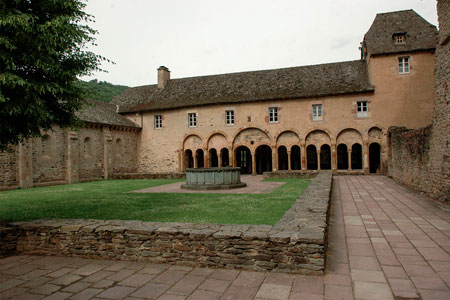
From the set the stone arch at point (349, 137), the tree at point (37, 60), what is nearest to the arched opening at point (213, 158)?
the stone arch at point (349, 137)

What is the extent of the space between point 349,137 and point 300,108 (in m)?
4.44

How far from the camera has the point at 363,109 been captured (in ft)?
80.1

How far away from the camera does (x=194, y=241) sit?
5.27 m

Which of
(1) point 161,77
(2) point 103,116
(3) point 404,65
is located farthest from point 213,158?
(3) point 404,65

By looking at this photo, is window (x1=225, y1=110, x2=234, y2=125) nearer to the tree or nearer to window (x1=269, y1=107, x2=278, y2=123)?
window (x1=269, y1=107, x2=278, y2=123)

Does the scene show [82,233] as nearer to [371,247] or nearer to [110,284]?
[110,284]

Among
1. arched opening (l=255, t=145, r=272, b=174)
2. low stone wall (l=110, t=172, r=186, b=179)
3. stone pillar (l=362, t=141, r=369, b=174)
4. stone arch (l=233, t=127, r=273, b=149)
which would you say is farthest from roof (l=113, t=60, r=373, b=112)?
low stone wall (l=110, t=172, r=186, b=179)

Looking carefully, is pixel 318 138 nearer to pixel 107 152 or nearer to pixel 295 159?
pixel 295 159

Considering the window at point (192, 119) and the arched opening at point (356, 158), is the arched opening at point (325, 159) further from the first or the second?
the window at point (192, 119)

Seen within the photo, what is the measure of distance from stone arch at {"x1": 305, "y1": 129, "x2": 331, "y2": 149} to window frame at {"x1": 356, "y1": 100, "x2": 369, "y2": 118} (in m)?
2.77

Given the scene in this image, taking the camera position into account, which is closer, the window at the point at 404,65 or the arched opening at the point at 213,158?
the window at the point at 404,65

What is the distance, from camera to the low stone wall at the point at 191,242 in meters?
4.79

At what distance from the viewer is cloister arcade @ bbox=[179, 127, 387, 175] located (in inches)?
972

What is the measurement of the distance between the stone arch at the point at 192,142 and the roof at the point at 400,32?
51.4 feet
